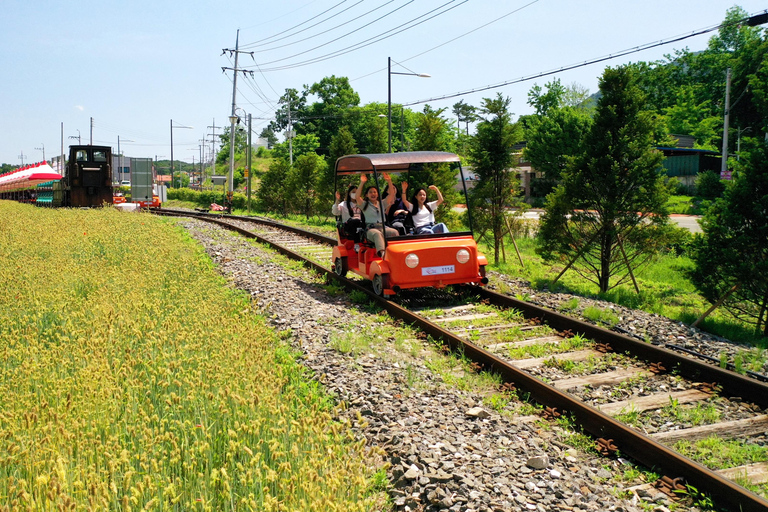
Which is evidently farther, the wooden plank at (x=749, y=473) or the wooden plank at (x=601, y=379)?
the wooden plank at (x=601, y=379)

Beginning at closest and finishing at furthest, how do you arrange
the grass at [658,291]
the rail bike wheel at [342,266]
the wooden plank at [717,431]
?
the wooden plank at [717,431], the grass at [658,291], the rail bike wheel at [342,266]

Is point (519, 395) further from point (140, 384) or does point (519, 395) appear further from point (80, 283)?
point (80, 283)

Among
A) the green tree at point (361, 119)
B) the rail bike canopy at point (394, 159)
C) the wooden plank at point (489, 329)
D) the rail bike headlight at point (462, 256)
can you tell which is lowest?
the wooden plank at point (489, 329)

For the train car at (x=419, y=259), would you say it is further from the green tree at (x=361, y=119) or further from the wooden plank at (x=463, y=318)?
the green tree at (x=361, y=119)

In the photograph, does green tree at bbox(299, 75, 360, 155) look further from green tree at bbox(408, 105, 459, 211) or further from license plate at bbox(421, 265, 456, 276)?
license plate at bbox(421, 265, 456, 276)

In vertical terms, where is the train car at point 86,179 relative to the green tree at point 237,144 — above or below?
below

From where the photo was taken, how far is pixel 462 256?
31.9 feet

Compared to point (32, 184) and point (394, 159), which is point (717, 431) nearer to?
point (394, 159)

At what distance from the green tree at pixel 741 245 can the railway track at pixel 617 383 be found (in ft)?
8.65

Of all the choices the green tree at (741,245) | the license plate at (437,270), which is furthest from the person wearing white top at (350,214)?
the green tree at (741,245)

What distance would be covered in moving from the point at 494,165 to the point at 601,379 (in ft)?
31.1

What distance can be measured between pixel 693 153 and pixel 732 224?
48420mm

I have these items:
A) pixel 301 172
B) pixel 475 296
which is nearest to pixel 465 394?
pixel 475 296

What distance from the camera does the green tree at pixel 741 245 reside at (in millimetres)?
8305
